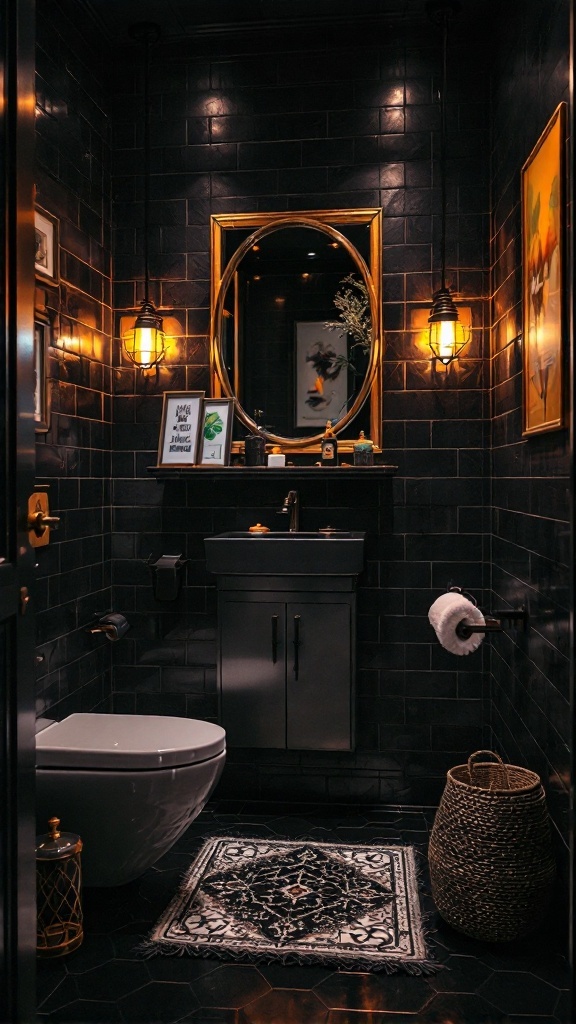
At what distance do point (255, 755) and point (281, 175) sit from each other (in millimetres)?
2453

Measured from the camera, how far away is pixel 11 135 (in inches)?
59.6

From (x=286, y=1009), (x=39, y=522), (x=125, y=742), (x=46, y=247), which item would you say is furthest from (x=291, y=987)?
(x=46, y=247)

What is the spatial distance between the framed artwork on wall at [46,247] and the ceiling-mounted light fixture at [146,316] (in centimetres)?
53

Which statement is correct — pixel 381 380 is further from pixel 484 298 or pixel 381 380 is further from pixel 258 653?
pixel 258 653

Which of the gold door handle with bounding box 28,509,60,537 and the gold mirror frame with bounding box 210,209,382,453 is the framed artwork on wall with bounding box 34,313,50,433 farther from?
the gold door handle with bounding box 28,509,60,537

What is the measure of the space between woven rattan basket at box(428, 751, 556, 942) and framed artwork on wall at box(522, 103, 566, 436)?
3.48 ft

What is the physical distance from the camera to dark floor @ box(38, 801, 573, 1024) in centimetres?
193

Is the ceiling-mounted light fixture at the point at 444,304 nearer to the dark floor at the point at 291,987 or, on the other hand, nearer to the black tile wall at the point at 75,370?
the black tile wall at the point at 75,370

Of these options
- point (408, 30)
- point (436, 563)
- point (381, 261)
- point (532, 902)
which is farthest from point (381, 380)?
point (532, 902)

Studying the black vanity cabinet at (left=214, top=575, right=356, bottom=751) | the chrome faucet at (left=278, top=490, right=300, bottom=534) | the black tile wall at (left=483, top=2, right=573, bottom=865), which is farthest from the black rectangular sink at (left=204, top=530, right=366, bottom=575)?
the black tile wall at (left=483, top=2, right=573, bottom=865)

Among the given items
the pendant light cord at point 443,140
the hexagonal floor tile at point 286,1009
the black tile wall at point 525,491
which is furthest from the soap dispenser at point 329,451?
the hexagonal floor tile at point 286,1009

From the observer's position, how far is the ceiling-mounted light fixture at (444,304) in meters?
3.06

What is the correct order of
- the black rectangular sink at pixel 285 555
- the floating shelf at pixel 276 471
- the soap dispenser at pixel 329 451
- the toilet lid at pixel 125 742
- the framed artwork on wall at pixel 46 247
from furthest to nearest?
1. the soap dispenser at pixel 329 451
2. the floating shelf at pixel 276 471
3. the black rectangular sink at pixel 285 555
4. the framed artwork on wall at pixel 46 247
5. the toilet lid at pixel 125 742

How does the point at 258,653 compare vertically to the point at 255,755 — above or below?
above
